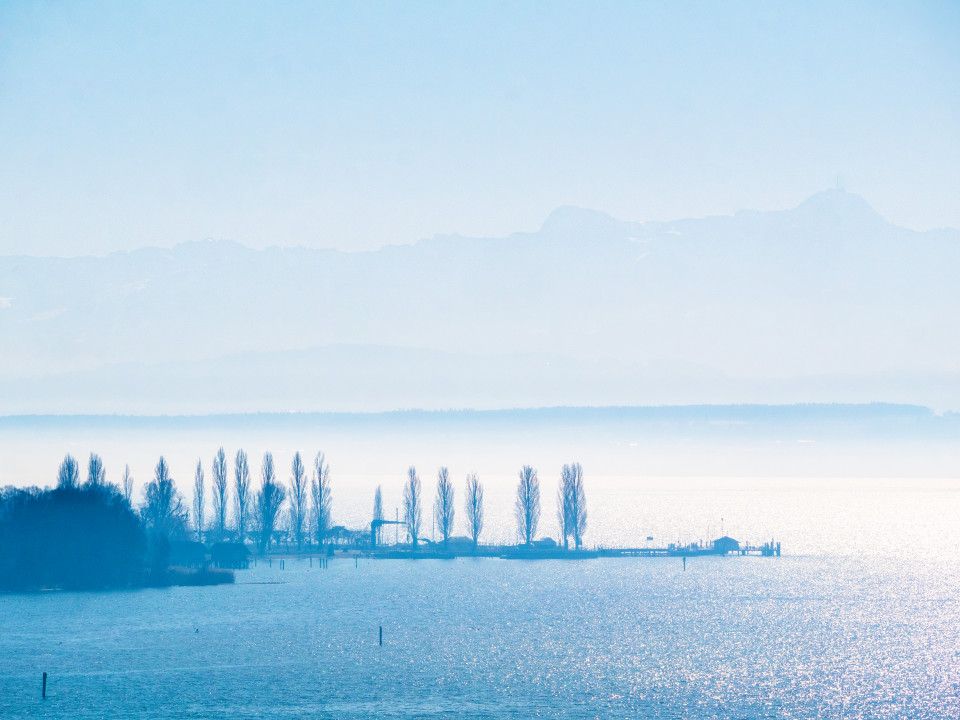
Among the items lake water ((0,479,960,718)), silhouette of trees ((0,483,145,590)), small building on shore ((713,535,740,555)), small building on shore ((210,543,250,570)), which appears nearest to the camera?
lake water ((0,479,960,718))

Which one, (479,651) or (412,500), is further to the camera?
(412,500)

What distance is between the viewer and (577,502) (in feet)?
555

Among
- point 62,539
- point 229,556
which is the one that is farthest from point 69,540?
point 229,556

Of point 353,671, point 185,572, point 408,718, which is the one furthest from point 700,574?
point 408,718

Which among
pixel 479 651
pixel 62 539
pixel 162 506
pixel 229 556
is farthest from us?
pixel 162 506

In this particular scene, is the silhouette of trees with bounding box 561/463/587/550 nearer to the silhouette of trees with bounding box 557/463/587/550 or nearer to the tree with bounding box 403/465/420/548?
the silhouette of trees with bounding box 557/463/587/550

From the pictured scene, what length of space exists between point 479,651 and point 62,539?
44.1 m

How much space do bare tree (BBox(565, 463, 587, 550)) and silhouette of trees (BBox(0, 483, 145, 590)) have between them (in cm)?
7532

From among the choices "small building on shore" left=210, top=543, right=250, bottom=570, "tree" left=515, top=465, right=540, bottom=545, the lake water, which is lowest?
the lake water

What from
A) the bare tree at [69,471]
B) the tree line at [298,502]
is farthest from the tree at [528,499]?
the bare tree at [69,471]

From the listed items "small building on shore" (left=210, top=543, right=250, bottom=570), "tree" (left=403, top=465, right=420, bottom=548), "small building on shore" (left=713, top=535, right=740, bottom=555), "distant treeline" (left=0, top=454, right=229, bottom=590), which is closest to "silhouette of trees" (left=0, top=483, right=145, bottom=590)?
"distant treeline" (left=0, top=454, right=229, bottom=590)

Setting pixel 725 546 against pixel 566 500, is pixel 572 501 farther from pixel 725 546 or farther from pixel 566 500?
pixel 725 546

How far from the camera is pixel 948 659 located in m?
80.8

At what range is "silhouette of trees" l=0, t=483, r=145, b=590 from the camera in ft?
339
